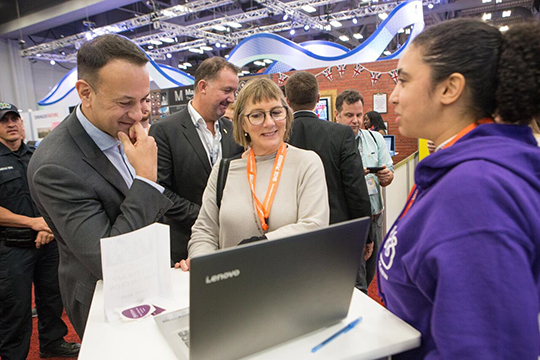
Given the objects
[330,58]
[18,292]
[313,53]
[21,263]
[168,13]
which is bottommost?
A: [18,292]

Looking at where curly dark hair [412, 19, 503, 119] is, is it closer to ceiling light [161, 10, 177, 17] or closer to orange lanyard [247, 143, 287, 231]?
orange lanyard [247, 143, 287, 231]

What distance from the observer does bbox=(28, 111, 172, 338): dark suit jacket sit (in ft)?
3.62

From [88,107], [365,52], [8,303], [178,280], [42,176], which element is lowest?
[8,303]

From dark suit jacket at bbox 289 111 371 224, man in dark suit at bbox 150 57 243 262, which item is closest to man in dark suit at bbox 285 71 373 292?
dark suit jacket at bbox 289 111 371 224

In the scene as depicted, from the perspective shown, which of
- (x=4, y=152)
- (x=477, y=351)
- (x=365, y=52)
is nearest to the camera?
(x=477, y=351)

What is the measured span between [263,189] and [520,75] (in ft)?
3.29

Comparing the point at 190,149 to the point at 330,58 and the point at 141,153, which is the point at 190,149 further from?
the point at 330,58

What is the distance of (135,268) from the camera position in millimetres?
1034

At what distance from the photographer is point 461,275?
670 mm

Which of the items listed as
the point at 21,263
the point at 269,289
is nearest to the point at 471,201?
the point at 269,289

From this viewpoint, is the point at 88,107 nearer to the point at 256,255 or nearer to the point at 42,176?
the point at 42,176

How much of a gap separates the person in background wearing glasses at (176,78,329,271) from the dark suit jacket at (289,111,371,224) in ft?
2.03

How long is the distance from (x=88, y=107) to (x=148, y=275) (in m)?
0.61

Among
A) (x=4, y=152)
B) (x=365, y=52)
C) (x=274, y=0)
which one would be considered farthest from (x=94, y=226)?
(x=274, y=0)
